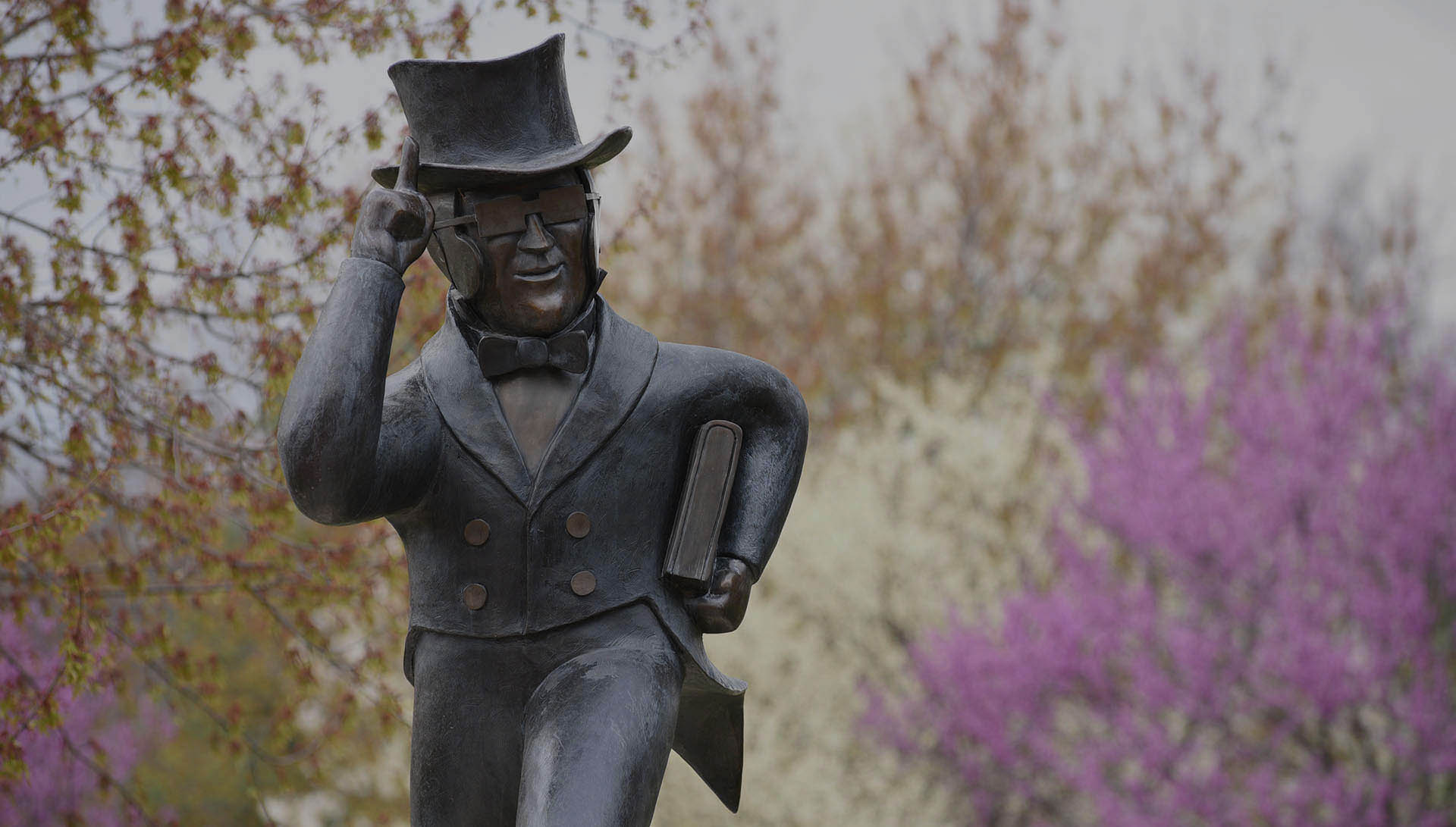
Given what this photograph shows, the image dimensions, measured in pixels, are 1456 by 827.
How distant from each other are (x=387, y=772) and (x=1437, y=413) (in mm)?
8565

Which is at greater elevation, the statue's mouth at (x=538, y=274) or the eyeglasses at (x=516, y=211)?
the eyeglasses at (x=516, y=211)


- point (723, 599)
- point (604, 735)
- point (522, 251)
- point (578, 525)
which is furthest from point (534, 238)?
point (604, 735)

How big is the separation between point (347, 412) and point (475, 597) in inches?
18.1

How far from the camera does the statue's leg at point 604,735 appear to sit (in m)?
2.89

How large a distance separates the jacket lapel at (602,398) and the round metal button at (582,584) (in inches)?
6.4

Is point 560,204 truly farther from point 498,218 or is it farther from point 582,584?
point 582,584

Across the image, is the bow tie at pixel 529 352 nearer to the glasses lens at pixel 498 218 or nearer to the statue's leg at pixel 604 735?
the glasses lens at pixel 498 218

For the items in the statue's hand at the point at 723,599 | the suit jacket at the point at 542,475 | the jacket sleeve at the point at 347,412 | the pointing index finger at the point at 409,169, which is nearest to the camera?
the jacket sleeve at the point at 347,412

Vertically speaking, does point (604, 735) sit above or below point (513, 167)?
below

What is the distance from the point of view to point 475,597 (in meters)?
3.09

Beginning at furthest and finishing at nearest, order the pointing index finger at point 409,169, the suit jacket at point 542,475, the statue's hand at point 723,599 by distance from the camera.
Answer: the statue's hand at point 723,599 < the pointing index finger at point 409,169 < the suit jacket at point 542,475

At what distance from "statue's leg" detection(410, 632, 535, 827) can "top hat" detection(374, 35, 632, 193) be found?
0.92 meters

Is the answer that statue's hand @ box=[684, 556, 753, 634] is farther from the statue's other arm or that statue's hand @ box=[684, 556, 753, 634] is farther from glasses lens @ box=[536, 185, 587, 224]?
glasses lens @ box=[536, 185, 587, 224]

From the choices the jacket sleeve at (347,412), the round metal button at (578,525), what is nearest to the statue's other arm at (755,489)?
the round metal button at (578,525)
